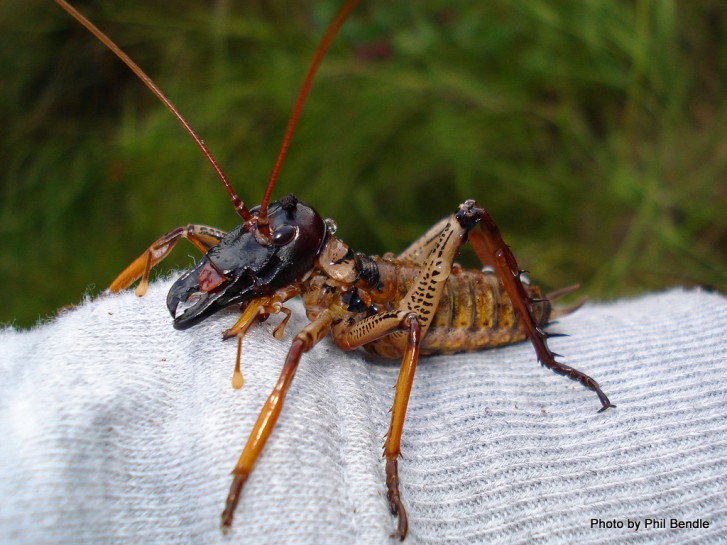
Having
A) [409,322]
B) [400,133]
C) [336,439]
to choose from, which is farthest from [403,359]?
[400,133]

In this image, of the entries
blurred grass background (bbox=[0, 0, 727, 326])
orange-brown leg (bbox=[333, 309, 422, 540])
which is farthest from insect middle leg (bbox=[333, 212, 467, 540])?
blurred grass background (bbox=[0, 0, 727, 326])

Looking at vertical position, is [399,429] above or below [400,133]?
below

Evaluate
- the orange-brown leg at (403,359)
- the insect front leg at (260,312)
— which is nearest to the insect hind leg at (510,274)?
the orange-brown leg at (403,359)

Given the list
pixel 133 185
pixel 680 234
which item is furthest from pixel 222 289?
pixel 680 234

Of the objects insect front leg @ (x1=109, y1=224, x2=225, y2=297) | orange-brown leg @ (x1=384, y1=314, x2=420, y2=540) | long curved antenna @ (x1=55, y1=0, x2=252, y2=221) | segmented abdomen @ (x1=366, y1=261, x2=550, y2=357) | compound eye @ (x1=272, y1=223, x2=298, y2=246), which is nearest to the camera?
orange-brown leg @ (x1=384, y1=314, x2=420, y2=540)

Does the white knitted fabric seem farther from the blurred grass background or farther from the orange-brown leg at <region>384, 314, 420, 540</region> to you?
the blurred grass background

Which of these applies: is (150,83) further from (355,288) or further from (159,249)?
(355,288)
